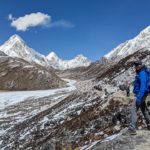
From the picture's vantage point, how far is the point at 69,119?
1082 inches

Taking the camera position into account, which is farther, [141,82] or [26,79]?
[26,79]

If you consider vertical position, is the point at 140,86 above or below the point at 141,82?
below

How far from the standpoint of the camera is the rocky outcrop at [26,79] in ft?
380

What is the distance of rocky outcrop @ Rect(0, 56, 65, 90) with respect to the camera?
11575 centimetres

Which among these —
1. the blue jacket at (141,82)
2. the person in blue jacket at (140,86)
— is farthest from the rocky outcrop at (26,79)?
the blue jacket at (141,82)

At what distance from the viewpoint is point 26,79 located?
121562 mm

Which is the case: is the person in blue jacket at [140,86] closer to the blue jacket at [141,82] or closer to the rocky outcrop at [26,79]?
the blue jacket at [141,82]

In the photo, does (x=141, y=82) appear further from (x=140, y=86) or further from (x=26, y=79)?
(x=26, y=79)

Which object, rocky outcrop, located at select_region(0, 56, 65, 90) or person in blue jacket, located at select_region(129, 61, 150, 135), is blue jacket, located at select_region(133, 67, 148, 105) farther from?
rocky outcrop, located at select_region(0, 56, 65, 90)

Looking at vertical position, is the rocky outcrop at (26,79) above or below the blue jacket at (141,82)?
above

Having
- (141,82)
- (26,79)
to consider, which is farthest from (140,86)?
(26,79)

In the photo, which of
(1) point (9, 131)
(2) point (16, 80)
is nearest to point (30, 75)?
(2) point (16, 80)

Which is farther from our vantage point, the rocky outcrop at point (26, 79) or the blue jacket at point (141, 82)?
the rocky outcrop at point (26, 79)

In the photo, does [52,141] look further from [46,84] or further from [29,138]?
[46,84]
